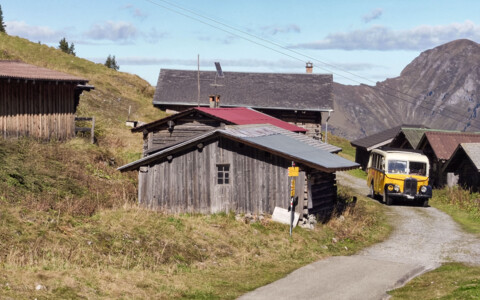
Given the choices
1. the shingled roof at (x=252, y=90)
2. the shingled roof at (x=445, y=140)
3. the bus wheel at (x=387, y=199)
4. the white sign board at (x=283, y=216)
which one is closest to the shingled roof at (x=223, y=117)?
the bus wheel at (x=387, y=199)

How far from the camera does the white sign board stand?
24.0 m

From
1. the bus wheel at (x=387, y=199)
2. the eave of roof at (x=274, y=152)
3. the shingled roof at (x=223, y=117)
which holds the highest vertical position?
the shingled roof at (x=223, y=117)

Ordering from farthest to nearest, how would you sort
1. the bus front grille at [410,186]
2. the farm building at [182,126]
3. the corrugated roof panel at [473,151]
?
the corrugated roof panel at [473,151] < the bus front grille at [410,186] < the farm building at [182,126]

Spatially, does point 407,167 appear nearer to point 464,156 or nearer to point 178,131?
point 464,156

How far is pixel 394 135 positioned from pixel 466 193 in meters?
18.4

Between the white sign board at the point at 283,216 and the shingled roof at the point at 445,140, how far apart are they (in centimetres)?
2040

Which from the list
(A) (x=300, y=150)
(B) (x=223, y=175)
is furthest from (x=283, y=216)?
(A) (x=300, y=150)

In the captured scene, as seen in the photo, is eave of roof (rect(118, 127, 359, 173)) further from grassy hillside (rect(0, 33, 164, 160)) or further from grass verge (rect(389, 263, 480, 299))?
grassy hillside (rect(0, 33, 164, 160))

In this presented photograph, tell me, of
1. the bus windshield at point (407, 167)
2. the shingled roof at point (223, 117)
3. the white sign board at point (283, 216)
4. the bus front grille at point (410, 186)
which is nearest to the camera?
the white sign board at point (283, 216)

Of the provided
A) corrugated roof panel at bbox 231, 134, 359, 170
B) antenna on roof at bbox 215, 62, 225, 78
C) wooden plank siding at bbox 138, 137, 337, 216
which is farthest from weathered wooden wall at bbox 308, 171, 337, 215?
antenna on roof at bbox 215, 62, 225, 78

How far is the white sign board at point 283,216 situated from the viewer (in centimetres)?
2395

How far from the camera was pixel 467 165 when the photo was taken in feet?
129

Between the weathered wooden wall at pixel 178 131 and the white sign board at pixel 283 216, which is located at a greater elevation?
the weathered wooden wall at pixel 178 131

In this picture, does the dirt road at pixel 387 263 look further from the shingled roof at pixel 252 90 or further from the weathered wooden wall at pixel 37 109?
the shingled roof at pixel 252 90
